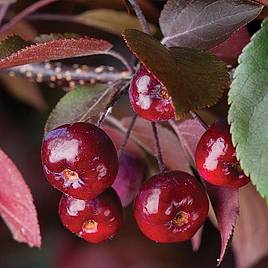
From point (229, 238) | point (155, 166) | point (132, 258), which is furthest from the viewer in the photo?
point (132, 258)

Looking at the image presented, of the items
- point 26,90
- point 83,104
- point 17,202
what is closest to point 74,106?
point 83,104

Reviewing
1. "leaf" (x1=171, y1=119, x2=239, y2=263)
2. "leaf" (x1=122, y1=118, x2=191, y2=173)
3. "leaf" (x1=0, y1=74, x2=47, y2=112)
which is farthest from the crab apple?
"leaf" (x1=0, y1=74, x2=47, y2=112)

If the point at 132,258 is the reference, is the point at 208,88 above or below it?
above

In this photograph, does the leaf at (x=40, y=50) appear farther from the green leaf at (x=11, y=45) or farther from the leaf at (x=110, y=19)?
the leaf at (x=110, y=19)

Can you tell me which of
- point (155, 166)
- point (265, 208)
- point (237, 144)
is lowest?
point (265, 208)

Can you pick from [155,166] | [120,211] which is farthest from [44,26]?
[120,211]

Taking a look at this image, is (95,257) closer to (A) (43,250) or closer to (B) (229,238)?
(A) (43,250)

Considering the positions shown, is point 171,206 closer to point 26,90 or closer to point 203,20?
point 203,20
